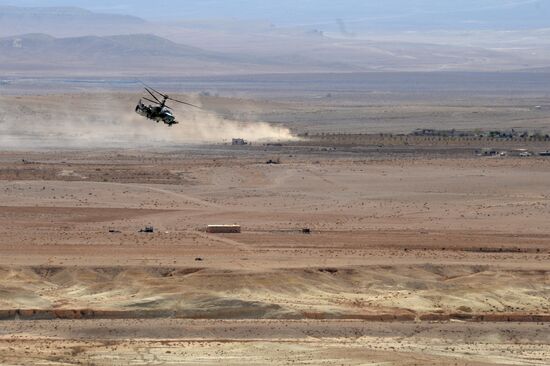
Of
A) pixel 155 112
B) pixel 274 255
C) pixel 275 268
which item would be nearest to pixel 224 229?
pixel 274 255

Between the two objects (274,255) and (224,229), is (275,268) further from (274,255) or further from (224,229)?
(224,229)

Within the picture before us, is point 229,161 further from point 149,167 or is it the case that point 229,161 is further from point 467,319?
point 467,319

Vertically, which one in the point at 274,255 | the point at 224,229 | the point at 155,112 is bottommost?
the point at 274,255

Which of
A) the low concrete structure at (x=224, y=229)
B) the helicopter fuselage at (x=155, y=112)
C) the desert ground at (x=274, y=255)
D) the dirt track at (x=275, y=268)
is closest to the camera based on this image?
the dirt track at (x=275, y=268)

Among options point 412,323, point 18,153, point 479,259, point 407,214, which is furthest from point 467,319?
point 18,153

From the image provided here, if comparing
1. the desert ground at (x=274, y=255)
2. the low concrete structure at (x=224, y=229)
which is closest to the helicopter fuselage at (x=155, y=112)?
the desert ground at (x=274, y=255)

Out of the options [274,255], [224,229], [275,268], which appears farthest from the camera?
[224,229]

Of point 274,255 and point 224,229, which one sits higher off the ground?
point 224,229

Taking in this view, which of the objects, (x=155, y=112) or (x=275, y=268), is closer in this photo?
(x=275, y=268)

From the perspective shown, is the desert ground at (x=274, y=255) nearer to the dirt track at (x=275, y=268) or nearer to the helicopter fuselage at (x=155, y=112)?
the dirt track at (x=275, y=268)
